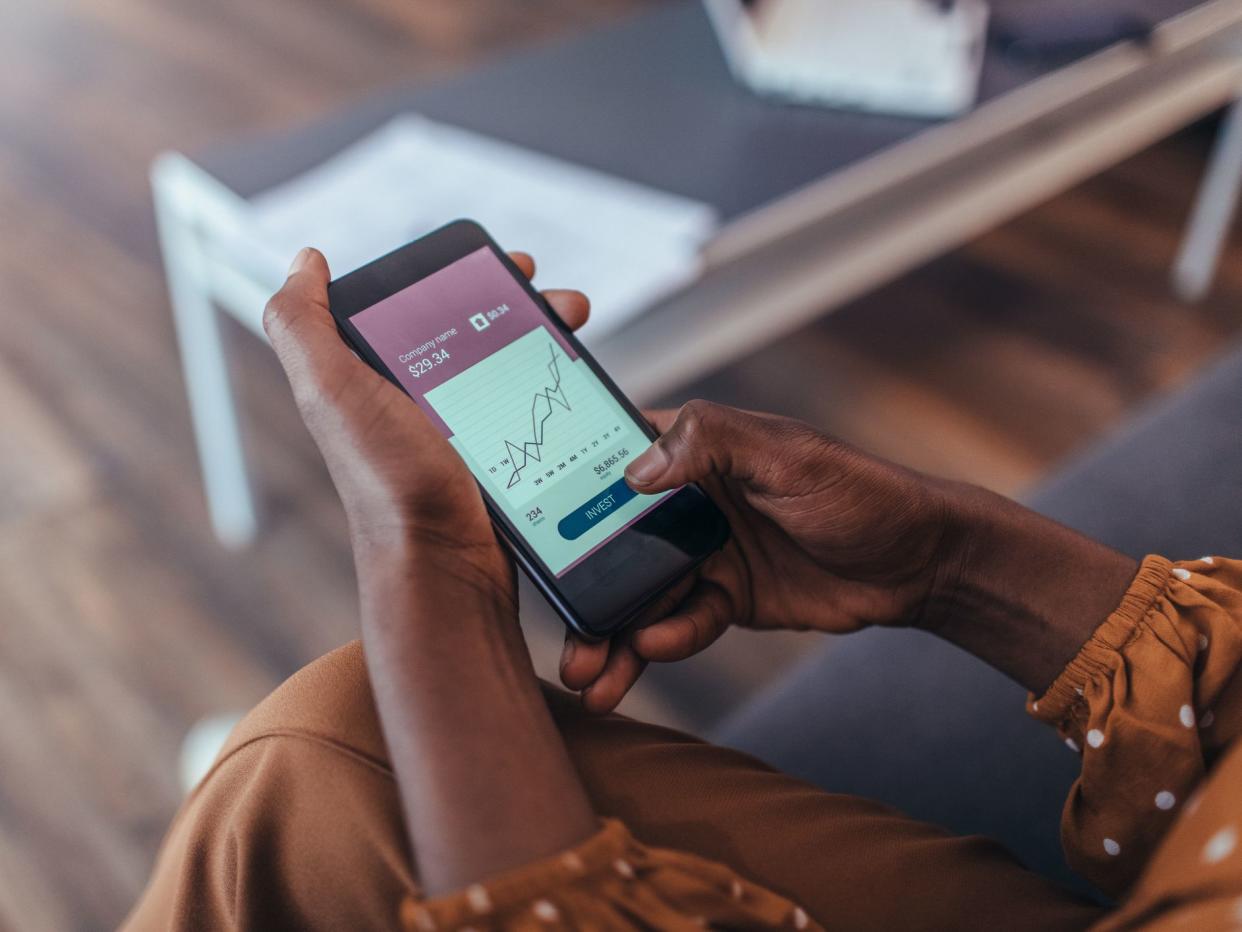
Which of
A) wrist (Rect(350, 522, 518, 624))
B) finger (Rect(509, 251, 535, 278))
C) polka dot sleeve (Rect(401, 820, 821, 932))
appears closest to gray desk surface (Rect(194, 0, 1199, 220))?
finger (Rect(509, 251, 535, 278))

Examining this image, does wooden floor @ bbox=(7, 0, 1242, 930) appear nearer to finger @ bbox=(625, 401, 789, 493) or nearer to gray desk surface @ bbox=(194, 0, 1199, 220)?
gray desk surface @ bbox=(194, 0, 1199, 220)

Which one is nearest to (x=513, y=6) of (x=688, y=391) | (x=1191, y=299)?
(x=688, y=391)

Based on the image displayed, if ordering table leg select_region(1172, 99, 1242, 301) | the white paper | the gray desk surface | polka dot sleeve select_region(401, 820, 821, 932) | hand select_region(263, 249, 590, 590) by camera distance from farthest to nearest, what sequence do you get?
table leg select_region(1172, 99, 1242, 301)
the gray desk surface
the white paper
hand select_region(263, 249, 590, 590)
polka dot sleeve select_region(401, 820, 821, 932)

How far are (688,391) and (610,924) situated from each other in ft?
4.22

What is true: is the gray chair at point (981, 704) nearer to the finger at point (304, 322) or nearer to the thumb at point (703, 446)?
the thumb at point (703, 446)

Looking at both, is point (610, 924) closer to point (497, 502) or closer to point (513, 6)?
point (497, 502)

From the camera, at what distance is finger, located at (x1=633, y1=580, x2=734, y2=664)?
0.62m

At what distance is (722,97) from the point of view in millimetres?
1280

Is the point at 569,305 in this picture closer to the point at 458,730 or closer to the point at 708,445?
the point at 708,445

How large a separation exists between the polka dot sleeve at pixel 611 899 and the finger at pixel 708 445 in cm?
22

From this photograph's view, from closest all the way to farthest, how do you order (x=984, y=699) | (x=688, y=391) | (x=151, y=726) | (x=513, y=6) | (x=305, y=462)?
1. (x=984, y=699)
2. (x=151, y=726)
3. (x=305, y=462)
4. (x=688, y=391)
5. (x=513, y=6)

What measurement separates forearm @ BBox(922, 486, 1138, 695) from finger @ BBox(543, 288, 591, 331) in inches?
10.2

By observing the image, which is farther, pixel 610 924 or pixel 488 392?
pixel 488 392

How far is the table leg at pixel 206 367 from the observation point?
1154 millimetres
